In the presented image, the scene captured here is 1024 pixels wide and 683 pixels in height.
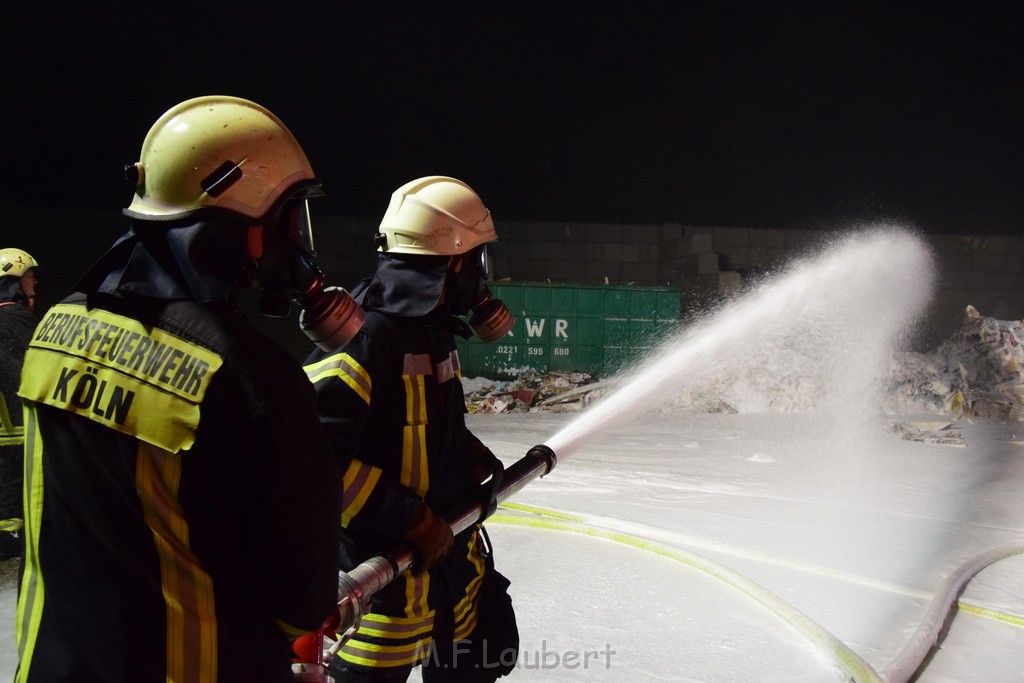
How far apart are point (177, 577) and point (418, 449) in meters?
0.82

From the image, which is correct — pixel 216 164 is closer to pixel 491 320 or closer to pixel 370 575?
pixel 370 575

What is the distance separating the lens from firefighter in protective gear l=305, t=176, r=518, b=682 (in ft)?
5.10

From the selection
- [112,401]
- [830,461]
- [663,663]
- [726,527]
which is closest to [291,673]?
[112,401]

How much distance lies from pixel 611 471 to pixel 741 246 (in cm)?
942

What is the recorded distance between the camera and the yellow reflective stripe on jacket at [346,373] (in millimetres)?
1578

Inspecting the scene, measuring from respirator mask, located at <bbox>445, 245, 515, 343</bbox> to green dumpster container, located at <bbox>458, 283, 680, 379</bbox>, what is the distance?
9.74 metres

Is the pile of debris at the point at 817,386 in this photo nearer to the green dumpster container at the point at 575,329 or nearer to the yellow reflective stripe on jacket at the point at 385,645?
the green dumpster container at the point at 575,329

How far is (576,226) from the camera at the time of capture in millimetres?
13984

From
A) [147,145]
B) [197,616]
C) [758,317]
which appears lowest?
[758,317]

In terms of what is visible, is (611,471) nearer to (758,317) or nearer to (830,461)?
(830,461)

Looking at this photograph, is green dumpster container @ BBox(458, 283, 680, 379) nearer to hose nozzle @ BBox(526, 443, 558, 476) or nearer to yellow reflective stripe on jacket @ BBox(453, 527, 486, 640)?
hose nozzle @ BBox(526, 443, 558, 476)

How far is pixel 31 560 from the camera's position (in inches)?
39.4

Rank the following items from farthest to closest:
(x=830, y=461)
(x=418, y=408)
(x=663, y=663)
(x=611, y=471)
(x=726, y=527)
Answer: (x=830, y=461) → (x=611, y=471) → (x=726, y=527) → (x=663, y=663) → (x=418, y=408)

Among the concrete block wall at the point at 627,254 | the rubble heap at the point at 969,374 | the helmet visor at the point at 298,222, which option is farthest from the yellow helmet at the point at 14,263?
the rubble heap at the point at 969,374
